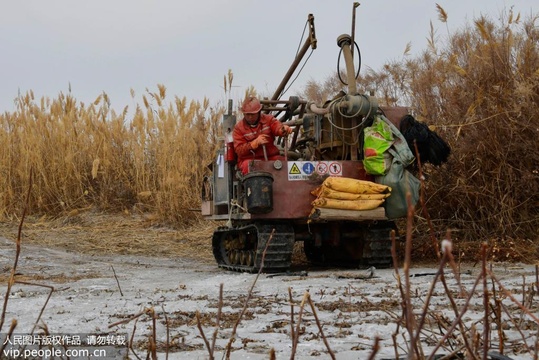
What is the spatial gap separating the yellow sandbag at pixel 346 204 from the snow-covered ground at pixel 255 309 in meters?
0.58

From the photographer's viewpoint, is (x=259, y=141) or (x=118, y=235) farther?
(x=118, y=235)

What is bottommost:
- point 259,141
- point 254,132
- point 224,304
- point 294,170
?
point 224,304

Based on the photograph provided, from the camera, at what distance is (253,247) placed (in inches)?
344

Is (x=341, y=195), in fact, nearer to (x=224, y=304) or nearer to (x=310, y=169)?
(x=310, y=169)

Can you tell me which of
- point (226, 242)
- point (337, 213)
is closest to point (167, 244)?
point (226, 242)

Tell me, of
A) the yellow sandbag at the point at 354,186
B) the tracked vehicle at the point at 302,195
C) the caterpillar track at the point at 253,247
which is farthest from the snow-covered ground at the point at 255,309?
the yellow sandbag at the point at 354,186

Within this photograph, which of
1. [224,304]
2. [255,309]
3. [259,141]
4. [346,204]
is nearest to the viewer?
[255,309]

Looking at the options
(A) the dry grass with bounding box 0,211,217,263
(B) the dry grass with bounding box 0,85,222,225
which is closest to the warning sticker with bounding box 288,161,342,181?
(A) the dry grass with bounding box 0,211,217,263

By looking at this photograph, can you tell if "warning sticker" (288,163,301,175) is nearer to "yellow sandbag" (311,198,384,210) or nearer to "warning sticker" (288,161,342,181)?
"warning sticker" (288,161,342,181)

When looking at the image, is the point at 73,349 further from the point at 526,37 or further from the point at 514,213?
the point at 526,37

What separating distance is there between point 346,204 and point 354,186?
0.65 feet

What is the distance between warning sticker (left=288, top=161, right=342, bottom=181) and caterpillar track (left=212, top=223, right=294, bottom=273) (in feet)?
1.58

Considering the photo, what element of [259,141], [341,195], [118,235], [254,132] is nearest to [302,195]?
[341,195]

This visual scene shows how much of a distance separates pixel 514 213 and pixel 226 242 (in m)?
3.04
